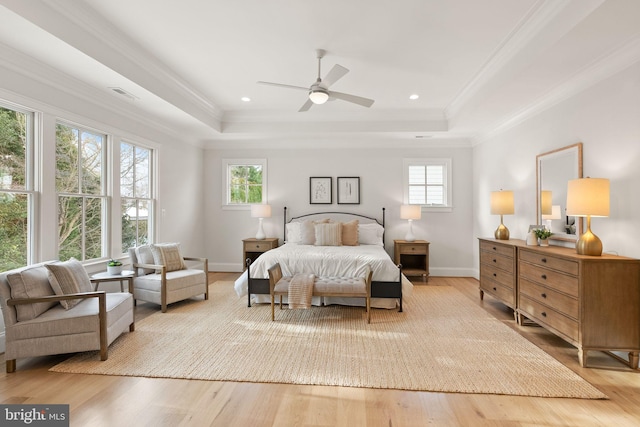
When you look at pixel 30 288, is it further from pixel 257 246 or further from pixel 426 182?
pixel 426 182

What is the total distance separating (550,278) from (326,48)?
3.27 m

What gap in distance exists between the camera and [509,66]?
11.5ft

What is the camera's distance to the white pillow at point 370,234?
599 cm

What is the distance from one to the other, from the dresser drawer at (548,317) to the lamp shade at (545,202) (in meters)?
1.14

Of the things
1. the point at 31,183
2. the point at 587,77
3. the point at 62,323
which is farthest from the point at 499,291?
the point at 31,183

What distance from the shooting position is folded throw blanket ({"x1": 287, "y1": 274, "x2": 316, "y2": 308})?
3.78 meters

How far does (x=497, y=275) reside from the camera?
4.26 meters

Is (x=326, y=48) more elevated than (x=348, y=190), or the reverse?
(x=326, y=48)

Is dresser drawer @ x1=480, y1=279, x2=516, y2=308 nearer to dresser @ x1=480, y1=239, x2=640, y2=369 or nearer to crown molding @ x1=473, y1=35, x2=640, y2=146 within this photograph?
dresser @ x1=480, y1=239, x2=640, y2=369

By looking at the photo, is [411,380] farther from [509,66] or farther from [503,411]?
[509,66]

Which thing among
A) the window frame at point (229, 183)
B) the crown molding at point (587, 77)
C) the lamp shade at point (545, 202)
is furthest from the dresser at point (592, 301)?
the window frame at point (229, 183)

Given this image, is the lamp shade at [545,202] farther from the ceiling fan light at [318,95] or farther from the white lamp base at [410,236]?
the ceiling fan light at [318,95]

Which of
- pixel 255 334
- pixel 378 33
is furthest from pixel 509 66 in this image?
pixel 255 334

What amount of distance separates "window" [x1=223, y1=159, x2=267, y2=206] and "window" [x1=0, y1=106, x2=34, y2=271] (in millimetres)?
3713
